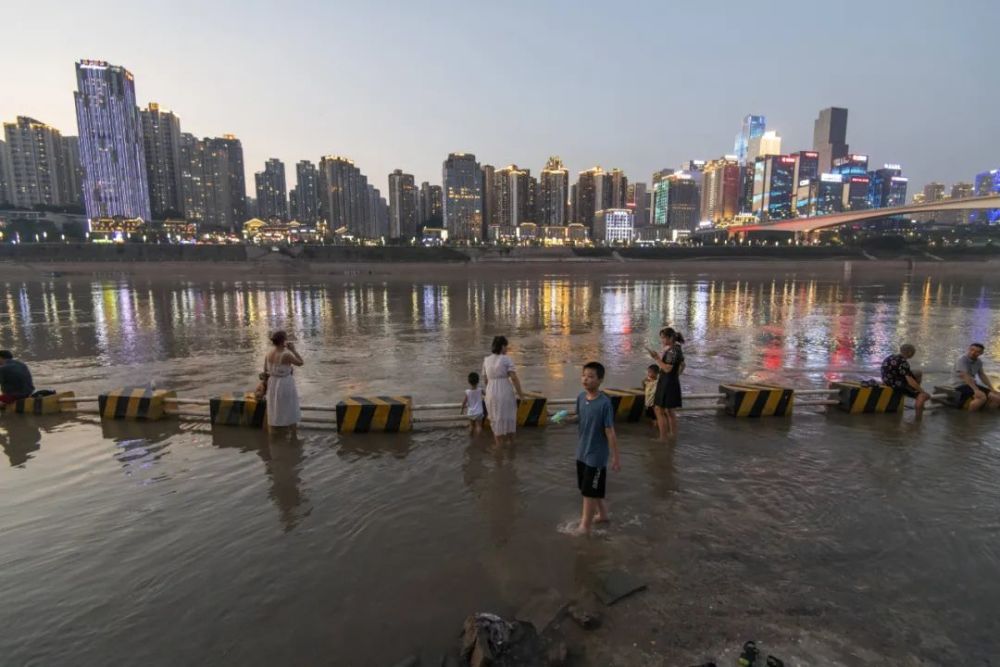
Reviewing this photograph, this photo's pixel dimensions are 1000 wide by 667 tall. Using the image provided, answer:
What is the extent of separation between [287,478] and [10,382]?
6.88 metres

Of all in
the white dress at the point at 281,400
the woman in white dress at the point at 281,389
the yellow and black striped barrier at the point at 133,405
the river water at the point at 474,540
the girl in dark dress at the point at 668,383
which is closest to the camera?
the river water at the point at 474,540

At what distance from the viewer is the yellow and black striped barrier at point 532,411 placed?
869cm

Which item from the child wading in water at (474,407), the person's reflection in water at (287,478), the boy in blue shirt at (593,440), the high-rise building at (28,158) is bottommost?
the person's reflection in water at (287,478)

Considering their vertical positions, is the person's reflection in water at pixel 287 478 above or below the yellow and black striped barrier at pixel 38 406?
below

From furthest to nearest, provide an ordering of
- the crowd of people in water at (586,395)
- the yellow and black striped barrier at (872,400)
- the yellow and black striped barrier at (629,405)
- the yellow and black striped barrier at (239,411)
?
1. the yellow and black striped barrier at (872,400)
2. the yellow and black striped barrier at (629,405)
3. the yellow and black striped barrier at (239,411)
4. the crowd of people in water at (586,395)

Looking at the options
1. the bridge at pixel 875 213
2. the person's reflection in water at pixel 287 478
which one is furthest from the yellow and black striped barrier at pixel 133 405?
the bridge at pixel 875 213

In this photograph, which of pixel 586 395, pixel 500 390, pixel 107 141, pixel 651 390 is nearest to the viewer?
pixel 586 395

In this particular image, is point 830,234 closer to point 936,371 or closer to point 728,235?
point 728,235

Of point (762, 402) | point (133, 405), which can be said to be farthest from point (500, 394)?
point (133, 405)

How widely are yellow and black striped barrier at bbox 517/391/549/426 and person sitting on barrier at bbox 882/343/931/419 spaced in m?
6.21

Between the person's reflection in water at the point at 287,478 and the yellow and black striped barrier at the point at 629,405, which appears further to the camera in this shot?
the yellow and black striped barrier at the point at 629,405

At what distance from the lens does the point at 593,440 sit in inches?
203

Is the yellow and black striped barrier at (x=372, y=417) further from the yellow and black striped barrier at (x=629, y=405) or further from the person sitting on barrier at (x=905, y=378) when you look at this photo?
the person sitting on barrier at (x=905, y=378)

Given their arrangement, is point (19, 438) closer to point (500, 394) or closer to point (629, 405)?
point (500, 394)
